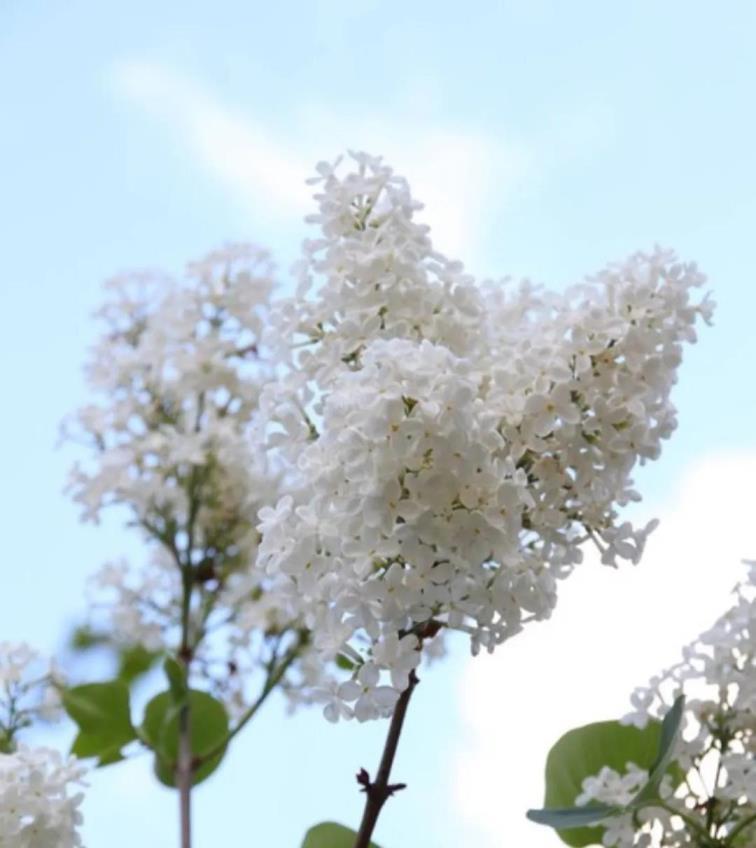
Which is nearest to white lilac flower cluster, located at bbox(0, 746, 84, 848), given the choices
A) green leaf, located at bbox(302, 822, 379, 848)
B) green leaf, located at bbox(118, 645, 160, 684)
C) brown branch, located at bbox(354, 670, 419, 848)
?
green leaf, located at bbox(302, 822, 379, 848)

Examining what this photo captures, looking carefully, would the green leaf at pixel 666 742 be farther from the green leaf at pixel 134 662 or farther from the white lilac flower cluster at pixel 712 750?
the green leaf at pixel 134 662

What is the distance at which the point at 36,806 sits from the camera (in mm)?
744

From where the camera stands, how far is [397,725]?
1.88ft

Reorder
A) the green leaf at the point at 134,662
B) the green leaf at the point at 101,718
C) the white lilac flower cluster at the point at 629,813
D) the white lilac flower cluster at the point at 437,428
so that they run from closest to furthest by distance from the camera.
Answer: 1. the white lilac flower cluster at the point at 437,428
2. the white lilac flower cluster at the point at 629,813
3. the green leaf at the point at 101,718
4. the green leaf at the point at 134,662

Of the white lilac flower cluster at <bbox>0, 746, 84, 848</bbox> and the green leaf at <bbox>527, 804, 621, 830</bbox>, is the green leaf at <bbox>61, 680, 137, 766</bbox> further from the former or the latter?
the green leaf at <bbox>527, 804, 621, 830</bbox>

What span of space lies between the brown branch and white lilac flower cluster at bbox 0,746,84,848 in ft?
0.80

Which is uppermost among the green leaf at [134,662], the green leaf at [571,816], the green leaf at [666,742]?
the green leaf at [134,662]

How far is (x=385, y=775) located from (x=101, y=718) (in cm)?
56

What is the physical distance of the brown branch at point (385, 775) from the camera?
57 cm

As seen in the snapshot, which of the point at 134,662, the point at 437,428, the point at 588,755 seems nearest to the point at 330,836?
the point at 588,755

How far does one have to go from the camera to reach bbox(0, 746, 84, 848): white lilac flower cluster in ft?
2.43

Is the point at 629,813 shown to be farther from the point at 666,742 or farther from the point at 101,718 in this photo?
the point at 101,718

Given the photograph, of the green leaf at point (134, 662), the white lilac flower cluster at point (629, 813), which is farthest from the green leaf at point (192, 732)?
the white lilac flower cluster at point (629, 813)

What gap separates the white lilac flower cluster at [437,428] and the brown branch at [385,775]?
0.02m
